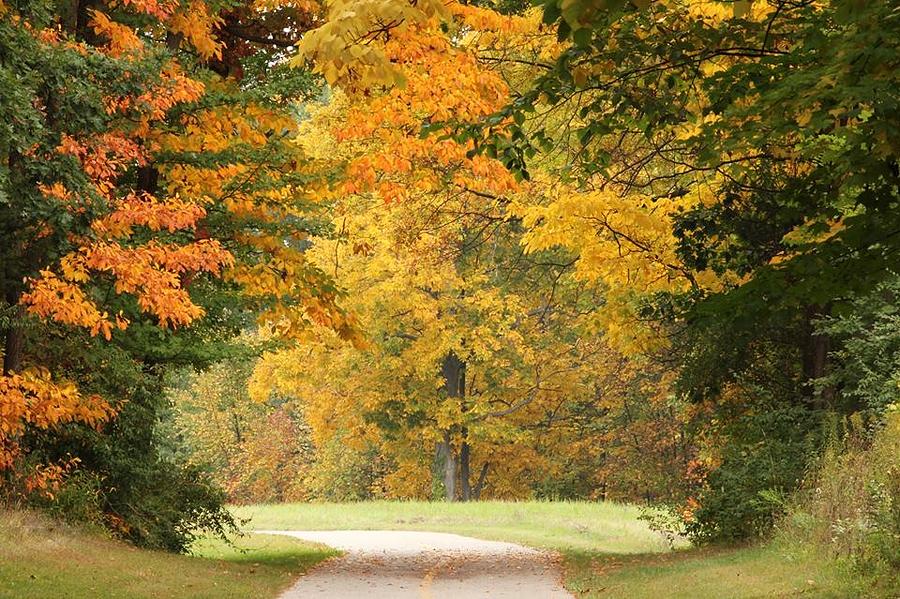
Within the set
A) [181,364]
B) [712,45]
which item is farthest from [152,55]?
[712,45]

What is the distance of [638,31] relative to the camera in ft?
32.7

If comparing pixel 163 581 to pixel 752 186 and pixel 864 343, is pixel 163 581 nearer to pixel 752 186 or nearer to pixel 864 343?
pixel 752 186

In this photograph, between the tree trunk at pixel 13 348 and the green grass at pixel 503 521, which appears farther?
the green grass at pixel 503 521

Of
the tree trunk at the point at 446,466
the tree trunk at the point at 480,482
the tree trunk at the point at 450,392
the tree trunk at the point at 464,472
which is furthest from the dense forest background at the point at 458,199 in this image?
the tree trunk at the point at 480,482

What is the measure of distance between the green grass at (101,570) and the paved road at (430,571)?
83cm

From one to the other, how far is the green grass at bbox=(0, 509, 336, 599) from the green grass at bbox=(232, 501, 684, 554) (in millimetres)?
8073

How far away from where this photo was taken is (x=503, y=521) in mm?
30000

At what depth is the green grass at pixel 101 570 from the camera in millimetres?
12609

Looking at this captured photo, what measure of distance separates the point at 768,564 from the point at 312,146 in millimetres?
17758

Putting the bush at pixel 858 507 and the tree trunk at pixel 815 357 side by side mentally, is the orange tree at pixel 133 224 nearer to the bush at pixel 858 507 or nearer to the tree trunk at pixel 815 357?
the bush at pixel 858 507

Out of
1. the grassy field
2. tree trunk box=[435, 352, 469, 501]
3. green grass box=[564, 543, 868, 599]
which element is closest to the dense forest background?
green grass box=[564, 543, 868, 599]

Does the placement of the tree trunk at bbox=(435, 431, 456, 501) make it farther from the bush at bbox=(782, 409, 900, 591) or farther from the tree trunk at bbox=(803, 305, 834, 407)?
the bush at bbox=(782, 409, 900, 591)

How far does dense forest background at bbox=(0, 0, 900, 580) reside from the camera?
875 centimetres

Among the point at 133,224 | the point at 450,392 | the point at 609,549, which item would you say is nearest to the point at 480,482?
the point at 450,392
